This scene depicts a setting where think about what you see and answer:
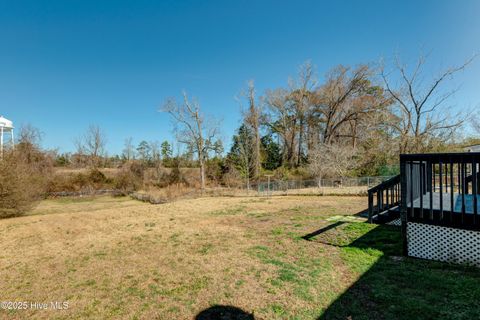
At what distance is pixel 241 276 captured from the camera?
11.7 feet

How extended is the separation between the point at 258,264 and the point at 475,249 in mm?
3480

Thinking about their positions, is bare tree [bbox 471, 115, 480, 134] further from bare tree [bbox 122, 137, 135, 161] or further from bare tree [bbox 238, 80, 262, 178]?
bare tree [bbox 122, 137, 135, 161]

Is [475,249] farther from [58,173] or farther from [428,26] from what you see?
[58,173]

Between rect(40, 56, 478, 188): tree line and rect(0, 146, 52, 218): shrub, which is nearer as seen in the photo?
rect(0, 146, 52, 218): shrub

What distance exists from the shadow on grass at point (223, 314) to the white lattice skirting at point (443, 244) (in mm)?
3329

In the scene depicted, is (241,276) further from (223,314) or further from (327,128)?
(327,128)

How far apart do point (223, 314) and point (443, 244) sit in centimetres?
384

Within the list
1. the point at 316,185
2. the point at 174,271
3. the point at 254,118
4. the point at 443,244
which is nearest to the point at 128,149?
the point at 254,118

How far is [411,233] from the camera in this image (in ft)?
13.4

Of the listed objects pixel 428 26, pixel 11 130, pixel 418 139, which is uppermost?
pixel 428 26

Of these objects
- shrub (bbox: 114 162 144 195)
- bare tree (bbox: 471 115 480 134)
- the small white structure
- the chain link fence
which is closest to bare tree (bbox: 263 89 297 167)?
the chain link fence

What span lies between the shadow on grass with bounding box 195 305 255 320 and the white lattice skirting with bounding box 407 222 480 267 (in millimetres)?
3329

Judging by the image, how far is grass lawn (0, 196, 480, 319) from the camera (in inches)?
106

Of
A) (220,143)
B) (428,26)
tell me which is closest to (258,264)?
(428,26)
